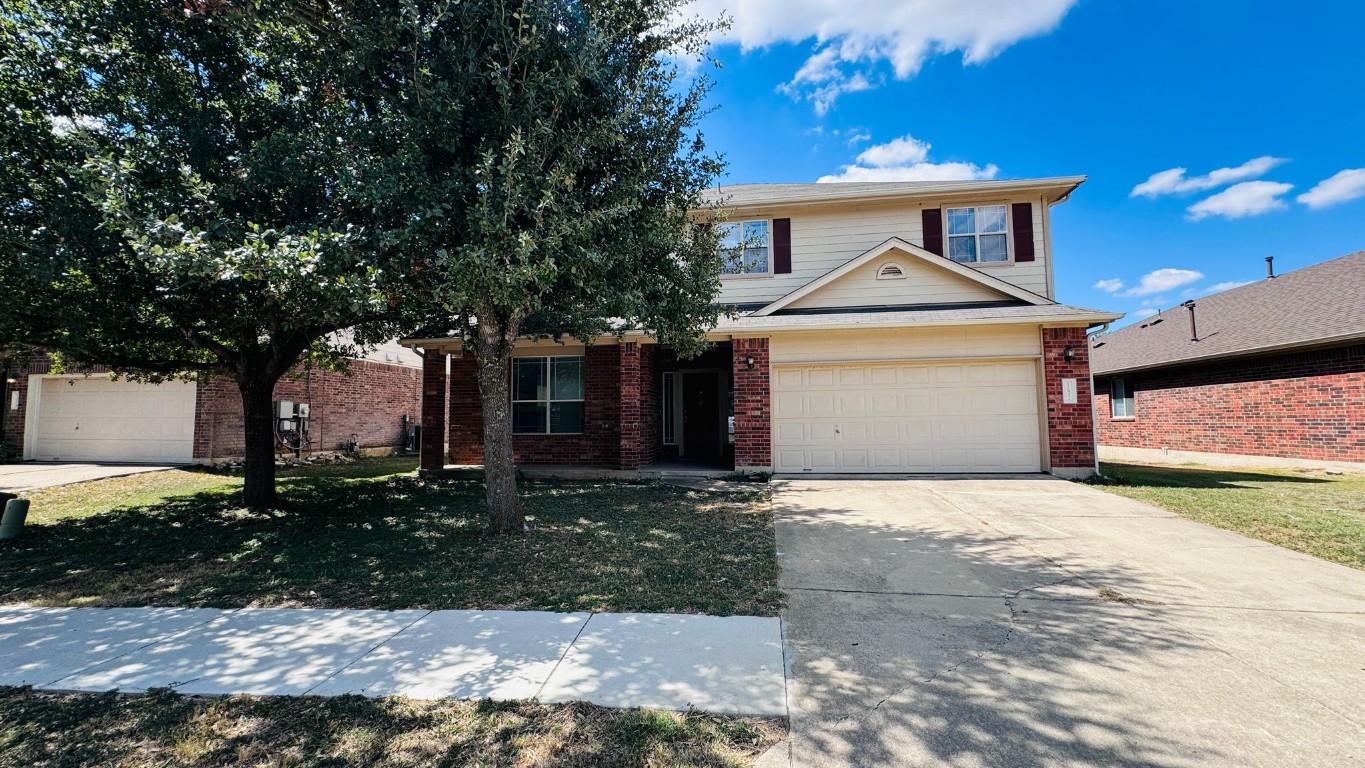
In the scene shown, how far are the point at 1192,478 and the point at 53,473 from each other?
76.4 ft

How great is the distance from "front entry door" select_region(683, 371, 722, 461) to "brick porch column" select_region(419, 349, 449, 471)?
18.5ft

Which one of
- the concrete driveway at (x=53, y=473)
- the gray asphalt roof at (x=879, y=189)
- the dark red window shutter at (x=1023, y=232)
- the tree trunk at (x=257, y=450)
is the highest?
the gray asphalt roof at (x=879, y=189)

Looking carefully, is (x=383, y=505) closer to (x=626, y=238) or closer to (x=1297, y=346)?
(x=626, y=238)

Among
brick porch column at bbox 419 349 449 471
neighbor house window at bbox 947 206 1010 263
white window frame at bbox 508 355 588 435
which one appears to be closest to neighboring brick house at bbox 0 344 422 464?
brick porch column at bbox 419 349 449 471

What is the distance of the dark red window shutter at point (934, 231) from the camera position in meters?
12.4

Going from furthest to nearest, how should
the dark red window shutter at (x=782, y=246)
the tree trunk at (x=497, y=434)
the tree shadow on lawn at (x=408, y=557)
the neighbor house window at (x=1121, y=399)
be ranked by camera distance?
the neighbor house window at (x=1121, y=399) → the dark red window shutter at (x=782, y=246) → the tree trunk at (x=497, y=434) → the tree shadow on lawn at (x=408, y=557)

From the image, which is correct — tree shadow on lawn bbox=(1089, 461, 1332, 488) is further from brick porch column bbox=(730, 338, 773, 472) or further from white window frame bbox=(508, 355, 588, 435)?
white window frame bbox=(508, 355, 588, 435)

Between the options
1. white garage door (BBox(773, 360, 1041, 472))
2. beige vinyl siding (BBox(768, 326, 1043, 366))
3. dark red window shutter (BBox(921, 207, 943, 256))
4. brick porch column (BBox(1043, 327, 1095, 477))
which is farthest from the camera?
dark red window shutter (BBox(921, 207, 943, 256))

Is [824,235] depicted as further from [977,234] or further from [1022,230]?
[1022,230]

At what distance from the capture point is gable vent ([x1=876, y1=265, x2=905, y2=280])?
11.7 m

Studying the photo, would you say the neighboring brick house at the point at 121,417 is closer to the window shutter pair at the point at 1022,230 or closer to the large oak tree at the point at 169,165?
the large oak tree at the point at 169,165

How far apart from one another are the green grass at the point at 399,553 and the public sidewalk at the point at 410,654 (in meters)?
0.31

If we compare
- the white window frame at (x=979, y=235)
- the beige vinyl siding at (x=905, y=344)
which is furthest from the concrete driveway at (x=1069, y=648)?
the white window frame at (x=979, y=235)

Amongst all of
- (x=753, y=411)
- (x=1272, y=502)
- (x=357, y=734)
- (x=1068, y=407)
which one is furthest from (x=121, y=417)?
(x=1272, y=502)
